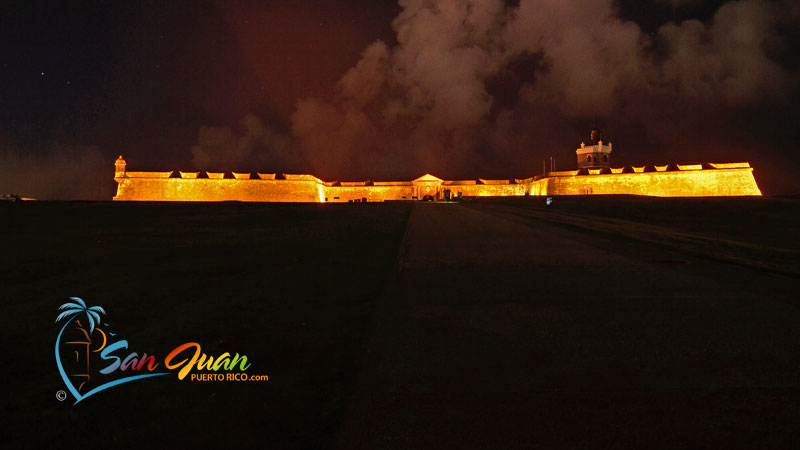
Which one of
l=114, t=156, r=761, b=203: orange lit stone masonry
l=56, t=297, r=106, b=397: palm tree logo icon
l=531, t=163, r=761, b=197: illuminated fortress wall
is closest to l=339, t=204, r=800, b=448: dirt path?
l=56, t=297, r=106, b=397: palm tree logo icon

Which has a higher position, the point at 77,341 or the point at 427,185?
the point at 427,185

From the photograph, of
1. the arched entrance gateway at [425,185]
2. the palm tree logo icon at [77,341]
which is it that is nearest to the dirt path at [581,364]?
the palm tree logo icon at [77,341]

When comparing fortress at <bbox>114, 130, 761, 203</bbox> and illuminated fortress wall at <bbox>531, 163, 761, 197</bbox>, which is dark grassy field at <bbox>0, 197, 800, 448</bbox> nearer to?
fortress at <bbox>114, 130, 761, 203</bbox>

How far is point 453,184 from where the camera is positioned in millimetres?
90562

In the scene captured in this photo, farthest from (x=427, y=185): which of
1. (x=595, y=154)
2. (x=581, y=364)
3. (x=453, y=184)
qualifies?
(x=581, y=364)

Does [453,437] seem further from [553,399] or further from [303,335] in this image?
[303,335]

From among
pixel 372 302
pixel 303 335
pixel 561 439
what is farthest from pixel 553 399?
pixel 372 302

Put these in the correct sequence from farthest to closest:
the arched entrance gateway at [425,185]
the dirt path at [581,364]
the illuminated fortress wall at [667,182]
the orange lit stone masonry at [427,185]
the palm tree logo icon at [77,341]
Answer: the arched entrance gateway at [425,185] → the orange lit stone masonry at [427,185] → the illuminated fortress wall at [667,182] → the palm tree logo icon at [77,341] → the dirt path at [581,364]

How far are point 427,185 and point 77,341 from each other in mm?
86128

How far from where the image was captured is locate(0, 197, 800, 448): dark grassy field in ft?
7.20

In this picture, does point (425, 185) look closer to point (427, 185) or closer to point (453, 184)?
point (427, 185)

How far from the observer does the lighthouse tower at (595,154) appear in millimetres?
84750

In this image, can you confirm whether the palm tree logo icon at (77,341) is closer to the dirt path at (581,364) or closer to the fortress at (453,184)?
the dirt path at (581,364)

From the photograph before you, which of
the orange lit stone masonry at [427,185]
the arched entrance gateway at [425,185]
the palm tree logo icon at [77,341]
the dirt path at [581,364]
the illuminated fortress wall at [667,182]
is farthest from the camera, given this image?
the arched entrance gateway at [425,185]
